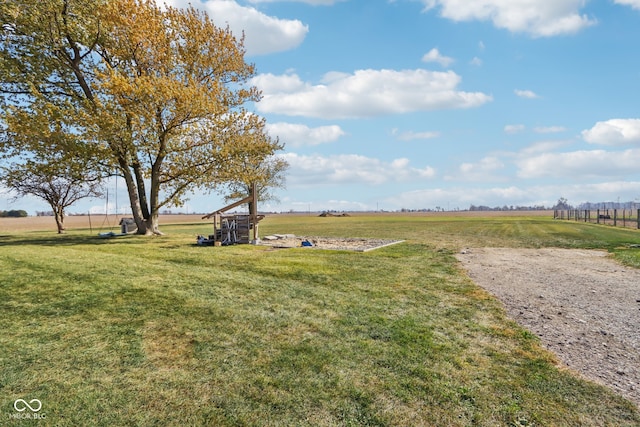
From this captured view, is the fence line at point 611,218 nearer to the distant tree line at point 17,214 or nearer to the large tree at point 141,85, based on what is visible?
the large tree at point 141,85

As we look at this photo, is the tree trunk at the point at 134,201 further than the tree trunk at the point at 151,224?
No

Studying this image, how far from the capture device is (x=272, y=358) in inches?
193

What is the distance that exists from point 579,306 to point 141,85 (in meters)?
18.3

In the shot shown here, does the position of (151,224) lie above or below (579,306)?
above

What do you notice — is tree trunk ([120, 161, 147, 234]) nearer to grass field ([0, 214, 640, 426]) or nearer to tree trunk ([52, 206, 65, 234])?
tree trunk ([52, 206, 65, 234])

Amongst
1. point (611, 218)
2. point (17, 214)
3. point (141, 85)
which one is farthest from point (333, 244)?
point (17, 214)

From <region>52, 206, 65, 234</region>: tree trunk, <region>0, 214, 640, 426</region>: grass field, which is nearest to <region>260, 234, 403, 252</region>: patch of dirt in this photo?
<region>0, 214, 640, 426</region>: grass field

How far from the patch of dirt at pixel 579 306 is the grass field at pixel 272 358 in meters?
0.39

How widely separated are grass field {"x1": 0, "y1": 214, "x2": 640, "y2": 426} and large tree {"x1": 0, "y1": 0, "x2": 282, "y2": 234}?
36.9 ft

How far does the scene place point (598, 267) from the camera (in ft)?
40.3

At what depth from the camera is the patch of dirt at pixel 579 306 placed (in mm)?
4863

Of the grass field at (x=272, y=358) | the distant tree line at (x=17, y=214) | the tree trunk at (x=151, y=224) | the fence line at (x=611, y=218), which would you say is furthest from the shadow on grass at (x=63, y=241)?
the distant tree line at (x=17, y=214)

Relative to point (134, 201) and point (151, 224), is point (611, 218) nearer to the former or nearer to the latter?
point (151, 224)

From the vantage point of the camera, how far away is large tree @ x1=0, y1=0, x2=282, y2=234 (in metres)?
18.1
